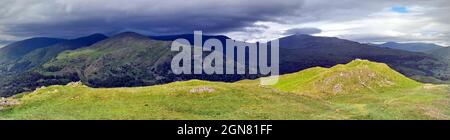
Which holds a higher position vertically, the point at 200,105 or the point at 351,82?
the point at 200,105

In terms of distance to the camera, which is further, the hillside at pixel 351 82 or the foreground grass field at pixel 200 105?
the hillside at pixel 351 82

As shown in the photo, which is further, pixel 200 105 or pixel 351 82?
pixel 351 82

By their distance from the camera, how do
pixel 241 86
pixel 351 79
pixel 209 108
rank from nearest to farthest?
pixel 209 108, pixel 241 86, pixel 351 79

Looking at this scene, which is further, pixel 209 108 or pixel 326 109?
pixel 326 109

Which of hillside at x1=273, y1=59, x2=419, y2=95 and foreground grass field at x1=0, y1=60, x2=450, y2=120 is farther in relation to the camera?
hillside at x1=273, y1=59, x2=419, y2=95

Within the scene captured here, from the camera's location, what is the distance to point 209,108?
213 ft

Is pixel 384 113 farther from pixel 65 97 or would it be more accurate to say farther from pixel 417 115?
pixel 65 97
